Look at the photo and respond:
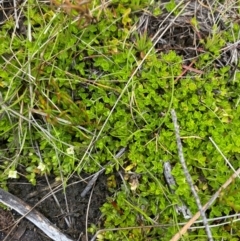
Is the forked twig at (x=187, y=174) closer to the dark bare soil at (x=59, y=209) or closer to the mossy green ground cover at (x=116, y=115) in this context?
the mossy green ground cover at (x=116, y=115)

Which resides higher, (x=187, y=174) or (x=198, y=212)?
(x=187, y=174)

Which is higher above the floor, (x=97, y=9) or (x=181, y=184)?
(x=97, y=9)

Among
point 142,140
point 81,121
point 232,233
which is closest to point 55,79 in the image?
point 81,121

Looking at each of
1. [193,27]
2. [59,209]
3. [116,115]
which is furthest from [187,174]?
[193,27]

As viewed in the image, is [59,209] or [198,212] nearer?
[198,212]

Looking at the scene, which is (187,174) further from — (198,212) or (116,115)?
(116,115)

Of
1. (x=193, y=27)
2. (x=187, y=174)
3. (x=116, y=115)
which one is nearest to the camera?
(x=187, y=174)

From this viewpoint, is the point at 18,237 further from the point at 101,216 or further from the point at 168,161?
the point at 168,161
